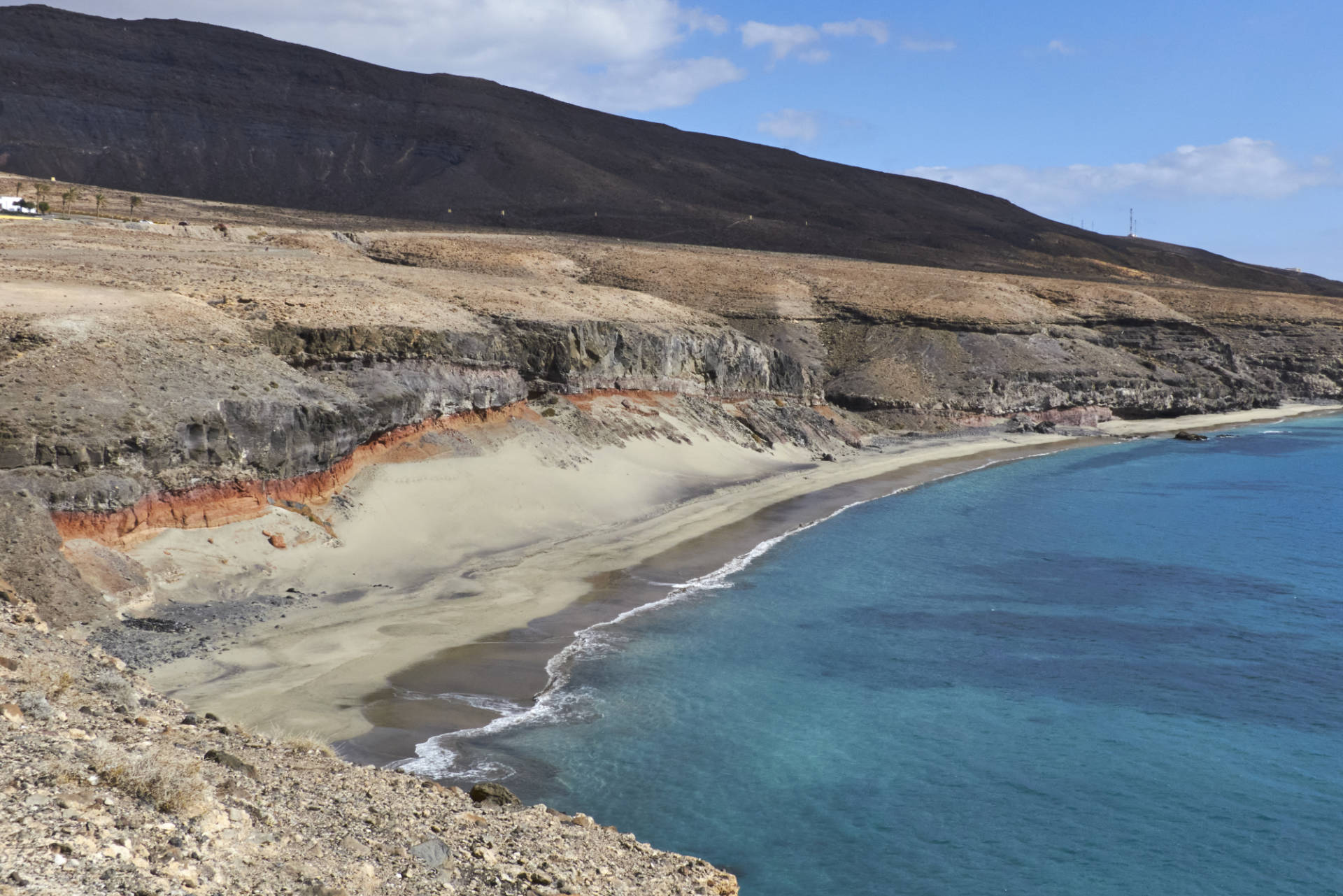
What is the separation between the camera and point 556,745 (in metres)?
17.7

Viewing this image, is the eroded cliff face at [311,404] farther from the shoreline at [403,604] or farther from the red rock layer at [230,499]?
the shoreline at [403,604]

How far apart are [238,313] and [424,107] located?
110 metres

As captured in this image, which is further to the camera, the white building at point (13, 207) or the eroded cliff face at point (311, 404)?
the white building at point (13, 207)

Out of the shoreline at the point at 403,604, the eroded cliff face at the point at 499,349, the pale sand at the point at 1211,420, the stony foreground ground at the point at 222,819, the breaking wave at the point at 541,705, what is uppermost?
the eroded cliff face at the point at 499,349

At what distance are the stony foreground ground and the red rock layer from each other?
7.94m

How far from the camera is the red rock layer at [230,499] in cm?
2236

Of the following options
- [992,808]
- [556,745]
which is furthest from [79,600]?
[992,808]

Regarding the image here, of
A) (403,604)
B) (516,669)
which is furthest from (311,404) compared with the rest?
(516,669)

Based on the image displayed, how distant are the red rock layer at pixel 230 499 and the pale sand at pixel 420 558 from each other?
13.2 inches

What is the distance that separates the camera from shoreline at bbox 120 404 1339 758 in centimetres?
1859

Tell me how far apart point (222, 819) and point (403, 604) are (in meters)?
14.6

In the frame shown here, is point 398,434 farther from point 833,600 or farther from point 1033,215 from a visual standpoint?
point 1033,215

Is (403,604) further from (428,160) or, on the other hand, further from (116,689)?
(428,160)

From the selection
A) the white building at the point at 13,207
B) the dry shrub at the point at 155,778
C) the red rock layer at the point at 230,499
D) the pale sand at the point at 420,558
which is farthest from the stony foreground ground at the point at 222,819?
the white building at the point at 13,207
